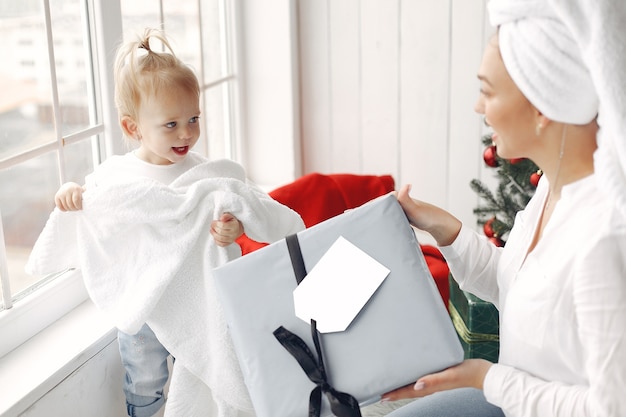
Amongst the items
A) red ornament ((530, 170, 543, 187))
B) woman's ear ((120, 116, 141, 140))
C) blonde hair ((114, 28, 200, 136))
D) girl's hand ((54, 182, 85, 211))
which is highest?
blonde hair ((114, 28, 200, 136))

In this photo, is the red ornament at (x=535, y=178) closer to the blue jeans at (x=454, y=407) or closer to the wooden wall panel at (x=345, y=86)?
the wooden wall panel at (x=345, y=86)

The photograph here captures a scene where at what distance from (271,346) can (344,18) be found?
1.87 meters

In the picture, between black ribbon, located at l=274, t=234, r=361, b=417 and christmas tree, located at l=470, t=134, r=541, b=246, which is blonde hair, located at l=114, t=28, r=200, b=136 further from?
christmas tree, located at l=470, t=134, r=541, b=246

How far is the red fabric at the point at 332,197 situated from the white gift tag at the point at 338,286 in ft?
3.48

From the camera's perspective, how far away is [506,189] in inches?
107

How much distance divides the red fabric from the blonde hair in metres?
0.85

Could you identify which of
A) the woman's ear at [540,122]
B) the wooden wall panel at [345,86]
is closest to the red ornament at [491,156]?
the wooden wall panel at [345,86]

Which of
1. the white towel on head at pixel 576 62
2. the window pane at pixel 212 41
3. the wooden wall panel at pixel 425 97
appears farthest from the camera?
the wooden wall panel at pixel 425 97

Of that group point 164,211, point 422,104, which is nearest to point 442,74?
point 422,104

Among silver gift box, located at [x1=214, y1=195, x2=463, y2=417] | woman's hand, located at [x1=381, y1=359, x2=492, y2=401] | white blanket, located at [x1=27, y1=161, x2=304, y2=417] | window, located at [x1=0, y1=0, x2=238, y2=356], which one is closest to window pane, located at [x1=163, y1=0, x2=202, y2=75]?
window, located at [x1=0, y1=0, x2=238, y2=356]

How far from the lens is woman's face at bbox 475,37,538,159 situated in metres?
1.33

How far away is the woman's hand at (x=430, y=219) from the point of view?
160 cm

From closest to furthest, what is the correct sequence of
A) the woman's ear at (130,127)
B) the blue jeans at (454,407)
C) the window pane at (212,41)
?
the blue jeans at (454,407) < the woman's ear at (130,127) < the window pane at (212,41)

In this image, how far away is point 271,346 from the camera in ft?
4.69
